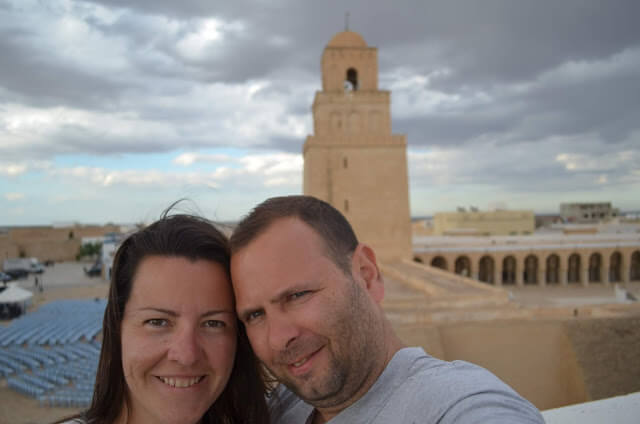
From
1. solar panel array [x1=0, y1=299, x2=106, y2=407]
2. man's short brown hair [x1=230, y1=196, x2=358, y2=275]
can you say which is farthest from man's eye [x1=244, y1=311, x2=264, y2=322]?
solar panel array [x1=0, y1=299, x2=106, y2=407]

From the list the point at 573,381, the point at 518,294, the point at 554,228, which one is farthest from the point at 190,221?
the point at 554,228

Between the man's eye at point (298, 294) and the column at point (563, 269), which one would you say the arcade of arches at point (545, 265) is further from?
the man's eye at point (298, 294)

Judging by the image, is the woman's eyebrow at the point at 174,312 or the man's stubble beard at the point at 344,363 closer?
the man's stubble beard at the point at 344,363

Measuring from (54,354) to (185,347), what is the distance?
1143 centimetres

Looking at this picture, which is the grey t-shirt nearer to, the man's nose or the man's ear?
the man's ear

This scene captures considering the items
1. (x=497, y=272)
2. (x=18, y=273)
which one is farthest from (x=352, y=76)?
(x=18, y=273)

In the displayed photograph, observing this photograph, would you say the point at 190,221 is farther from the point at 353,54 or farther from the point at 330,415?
the point at 353,54

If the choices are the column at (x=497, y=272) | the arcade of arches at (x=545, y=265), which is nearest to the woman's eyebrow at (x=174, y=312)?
the arcade of arches at (x=545, y=265)

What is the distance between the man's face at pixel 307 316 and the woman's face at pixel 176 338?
189mm

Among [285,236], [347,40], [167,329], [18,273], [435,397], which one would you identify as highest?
[347,40]

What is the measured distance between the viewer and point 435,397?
107 cm

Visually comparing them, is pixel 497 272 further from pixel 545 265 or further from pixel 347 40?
pixel 347 40

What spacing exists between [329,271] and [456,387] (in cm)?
47

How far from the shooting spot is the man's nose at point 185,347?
135 cm
